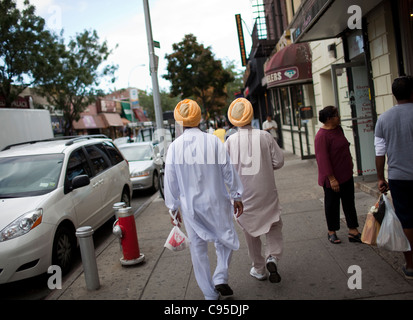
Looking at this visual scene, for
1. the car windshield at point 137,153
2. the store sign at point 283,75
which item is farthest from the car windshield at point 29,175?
the store sign at point 283,75

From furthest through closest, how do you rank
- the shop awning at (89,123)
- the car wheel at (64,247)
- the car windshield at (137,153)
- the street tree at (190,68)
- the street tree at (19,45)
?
the shop awning at (89,123) → the street tree at (190,68) → the street tree at (19,45) → the car windshield at (137,153) → the car wheel at (64,247)

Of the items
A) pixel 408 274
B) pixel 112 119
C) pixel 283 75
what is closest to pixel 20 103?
pixel 283 75

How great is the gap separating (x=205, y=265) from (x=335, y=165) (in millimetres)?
2142

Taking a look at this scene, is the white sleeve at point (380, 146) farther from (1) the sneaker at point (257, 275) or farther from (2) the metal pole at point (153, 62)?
(2) the metal pole at point (153, 62)

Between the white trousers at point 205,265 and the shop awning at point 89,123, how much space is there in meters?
32.8

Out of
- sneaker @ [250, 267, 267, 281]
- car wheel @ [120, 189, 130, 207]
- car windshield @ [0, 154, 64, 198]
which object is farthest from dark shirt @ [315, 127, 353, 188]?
car wheel @ [120, 189, 130, 207]

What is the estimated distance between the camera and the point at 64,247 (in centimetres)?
514

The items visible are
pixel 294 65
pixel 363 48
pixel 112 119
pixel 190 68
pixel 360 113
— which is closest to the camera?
pixel 363 48

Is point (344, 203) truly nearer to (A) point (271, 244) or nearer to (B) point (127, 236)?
(A) point (271, 244)

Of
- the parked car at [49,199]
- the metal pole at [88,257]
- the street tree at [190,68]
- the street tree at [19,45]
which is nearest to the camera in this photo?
the metal pole at [88,257]

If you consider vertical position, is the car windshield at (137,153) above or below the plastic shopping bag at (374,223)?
above

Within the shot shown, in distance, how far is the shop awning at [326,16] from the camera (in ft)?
18.4
